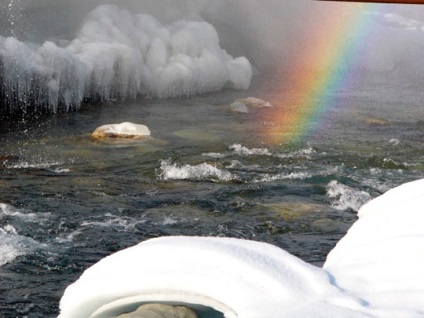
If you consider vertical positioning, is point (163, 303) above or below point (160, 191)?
above

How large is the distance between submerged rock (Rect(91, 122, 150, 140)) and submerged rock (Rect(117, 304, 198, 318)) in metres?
11.9

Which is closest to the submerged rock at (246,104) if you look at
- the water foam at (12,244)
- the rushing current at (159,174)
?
the rushing current at (159,174)

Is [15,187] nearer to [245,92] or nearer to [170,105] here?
[170,105]

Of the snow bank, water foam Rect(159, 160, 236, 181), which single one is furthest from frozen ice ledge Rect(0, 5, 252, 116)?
the snow bank

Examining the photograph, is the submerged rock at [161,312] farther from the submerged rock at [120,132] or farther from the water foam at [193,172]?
the submerged rock at [120,132]

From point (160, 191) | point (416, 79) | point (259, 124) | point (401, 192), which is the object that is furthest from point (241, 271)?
point (416, 79)

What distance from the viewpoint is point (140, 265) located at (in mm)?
2373

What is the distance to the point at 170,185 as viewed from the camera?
34.6ft

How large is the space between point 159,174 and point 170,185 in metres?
0.75

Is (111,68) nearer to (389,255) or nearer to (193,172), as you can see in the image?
(193,172)

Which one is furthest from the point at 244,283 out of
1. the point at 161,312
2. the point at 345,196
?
the point at 345,196

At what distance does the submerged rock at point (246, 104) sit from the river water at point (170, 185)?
30.8 inches

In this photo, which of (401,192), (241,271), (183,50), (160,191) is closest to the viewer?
(241,271)

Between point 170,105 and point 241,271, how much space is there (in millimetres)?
16886
